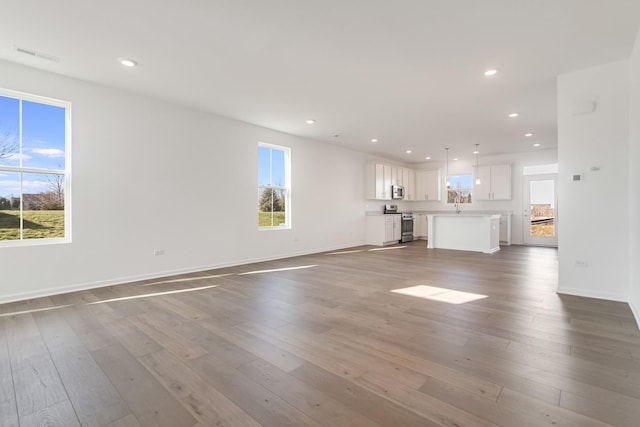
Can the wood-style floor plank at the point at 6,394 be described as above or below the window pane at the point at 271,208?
below

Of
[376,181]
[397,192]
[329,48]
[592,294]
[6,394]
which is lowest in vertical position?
[6,394]

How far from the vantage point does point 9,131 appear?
3715 millimetres

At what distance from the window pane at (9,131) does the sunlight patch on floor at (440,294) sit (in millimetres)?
5066

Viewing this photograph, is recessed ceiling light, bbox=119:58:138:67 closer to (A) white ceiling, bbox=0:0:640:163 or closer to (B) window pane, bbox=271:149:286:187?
(A) white ceiling, bbox=0:0:640:163

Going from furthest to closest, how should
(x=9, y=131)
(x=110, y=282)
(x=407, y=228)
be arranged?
(x=407, y=228)
(x=110, y=282)
(x=9, y=131)

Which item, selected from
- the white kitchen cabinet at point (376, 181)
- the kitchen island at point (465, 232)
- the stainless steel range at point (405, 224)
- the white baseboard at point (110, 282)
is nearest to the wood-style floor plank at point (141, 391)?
the white baseboard at point (110, 282)

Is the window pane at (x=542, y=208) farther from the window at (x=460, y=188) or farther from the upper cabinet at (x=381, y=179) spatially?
Answer: the upper cabinet at (x=381, y=179)

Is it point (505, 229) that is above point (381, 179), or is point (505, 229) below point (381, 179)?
below

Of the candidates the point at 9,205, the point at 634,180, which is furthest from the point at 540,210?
the point at 9,205

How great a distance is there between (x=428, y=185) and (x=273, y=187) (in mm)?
6369

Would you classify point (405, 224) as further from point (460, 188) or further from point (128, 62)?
point (128, 62)

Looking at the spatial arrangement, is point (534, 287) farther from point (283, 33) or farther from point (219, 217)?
point (219, 217)

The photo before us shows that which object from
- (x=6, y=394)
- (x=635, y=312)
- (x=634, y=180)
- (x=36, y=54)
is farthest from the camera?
(x=36, y=54)

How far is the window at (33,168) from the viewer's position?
371 cm
